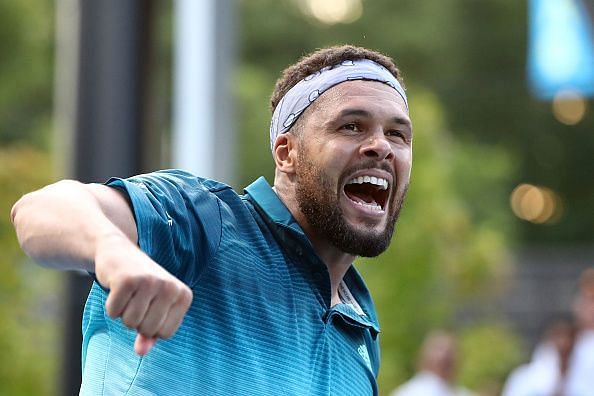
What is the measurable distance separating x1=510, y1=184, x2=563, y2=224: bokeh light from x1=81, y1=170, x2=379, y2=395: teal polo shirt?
87.5ft

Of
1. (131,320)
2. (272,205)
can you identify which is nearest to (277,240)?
(272,205)

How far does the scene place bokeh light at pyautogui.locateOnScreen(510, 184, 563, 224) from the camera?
2927 centimetres

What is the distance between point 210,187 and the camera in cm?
268

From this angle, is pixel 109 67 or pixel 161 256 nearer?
pixel 161 256

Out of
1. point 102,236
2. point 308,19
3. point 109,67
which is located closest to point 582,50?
point 109,67

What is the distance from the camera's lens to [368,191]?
2.87 metres

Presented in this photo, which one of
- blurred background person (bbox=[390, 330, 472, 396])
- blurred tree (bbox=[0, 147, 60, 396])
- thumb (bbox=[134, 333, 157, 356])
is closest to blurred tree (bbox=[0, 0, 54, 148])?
blurred tree (bbox=[0, 147, 60, 396])

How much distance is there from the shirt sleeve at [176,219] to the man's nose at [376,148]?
37cm

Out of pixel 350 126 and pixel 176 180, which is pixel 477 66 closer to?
pixel 350 126

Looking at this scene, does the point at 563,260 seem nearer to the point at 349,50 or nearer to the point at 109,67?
the point at 109,67

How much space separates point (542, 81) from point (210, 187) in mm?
11069

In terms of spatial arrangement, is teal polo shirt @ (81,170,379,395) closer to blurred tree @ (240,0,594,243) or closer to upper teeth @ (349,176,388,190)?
upper teeth @ (349,176,388,190)

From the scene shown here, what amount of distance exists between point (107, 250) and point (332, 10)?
27398 mm

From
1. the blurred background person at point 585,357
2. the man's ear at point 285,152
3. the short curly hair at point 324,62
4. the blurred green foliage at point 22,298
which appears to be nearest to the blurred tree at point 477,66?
the blurred green foliage at point 22,298
